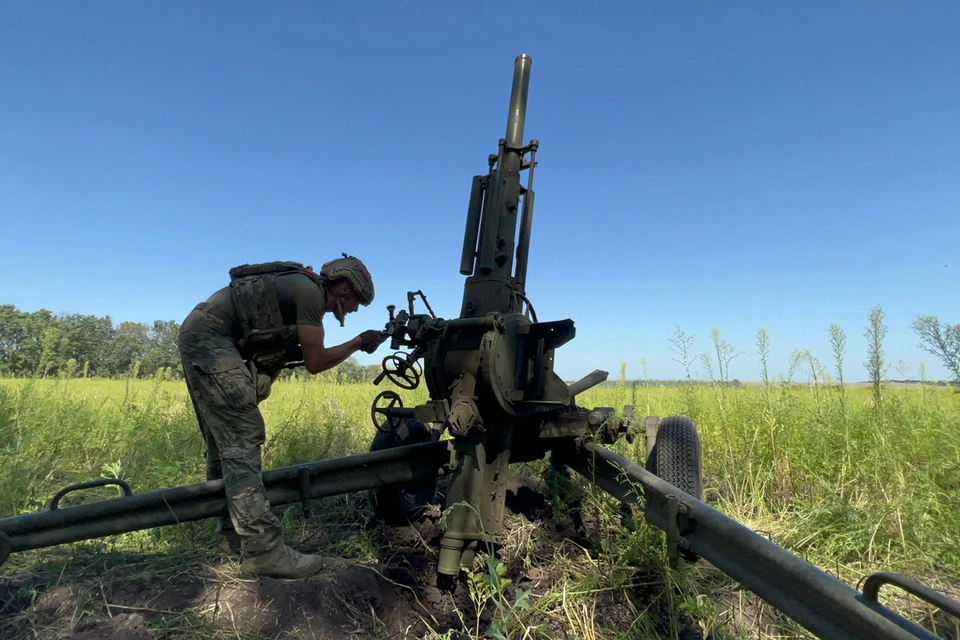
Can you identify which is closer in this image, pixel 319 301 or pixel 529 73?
pixel 319 301

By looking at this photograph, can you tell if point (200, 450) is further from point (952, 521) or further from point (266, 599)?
point (952, 521)

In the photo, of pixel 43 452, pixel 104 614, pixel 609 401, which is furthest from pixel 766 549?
pixel 609 401

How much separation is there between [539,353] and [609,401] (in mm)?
6346

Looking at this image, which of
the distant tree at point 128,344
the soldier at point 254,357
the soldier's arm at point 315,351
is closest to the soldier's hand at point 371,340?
the soldier at point 254,357

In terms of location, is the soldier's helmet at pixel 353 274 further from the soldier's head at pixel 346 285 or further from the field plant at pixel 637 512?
the field plant at pixel 637 512

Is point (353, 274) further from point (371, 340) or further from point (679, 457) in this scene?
point (679, 457)

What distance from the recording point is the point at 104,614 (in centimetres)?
252

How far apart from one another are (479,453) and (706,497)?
221 centimetres

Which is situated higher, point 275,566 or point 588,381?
point 588,381

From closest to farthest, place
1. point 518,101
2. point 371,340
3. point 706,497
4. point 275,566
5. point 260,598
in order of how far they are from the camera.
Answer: point 260,598
point 275,566
point 371,340
point 706,497
point 518,101

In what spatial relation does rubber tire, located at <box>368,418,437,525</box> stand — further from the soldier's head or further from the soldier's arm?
the soldier's head

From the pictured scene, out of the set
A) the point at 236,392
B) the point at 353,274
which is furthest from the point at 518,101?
the point at 236,392

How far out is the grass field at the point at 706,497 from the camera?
253cm

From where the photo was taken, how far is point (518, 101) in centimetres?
448
